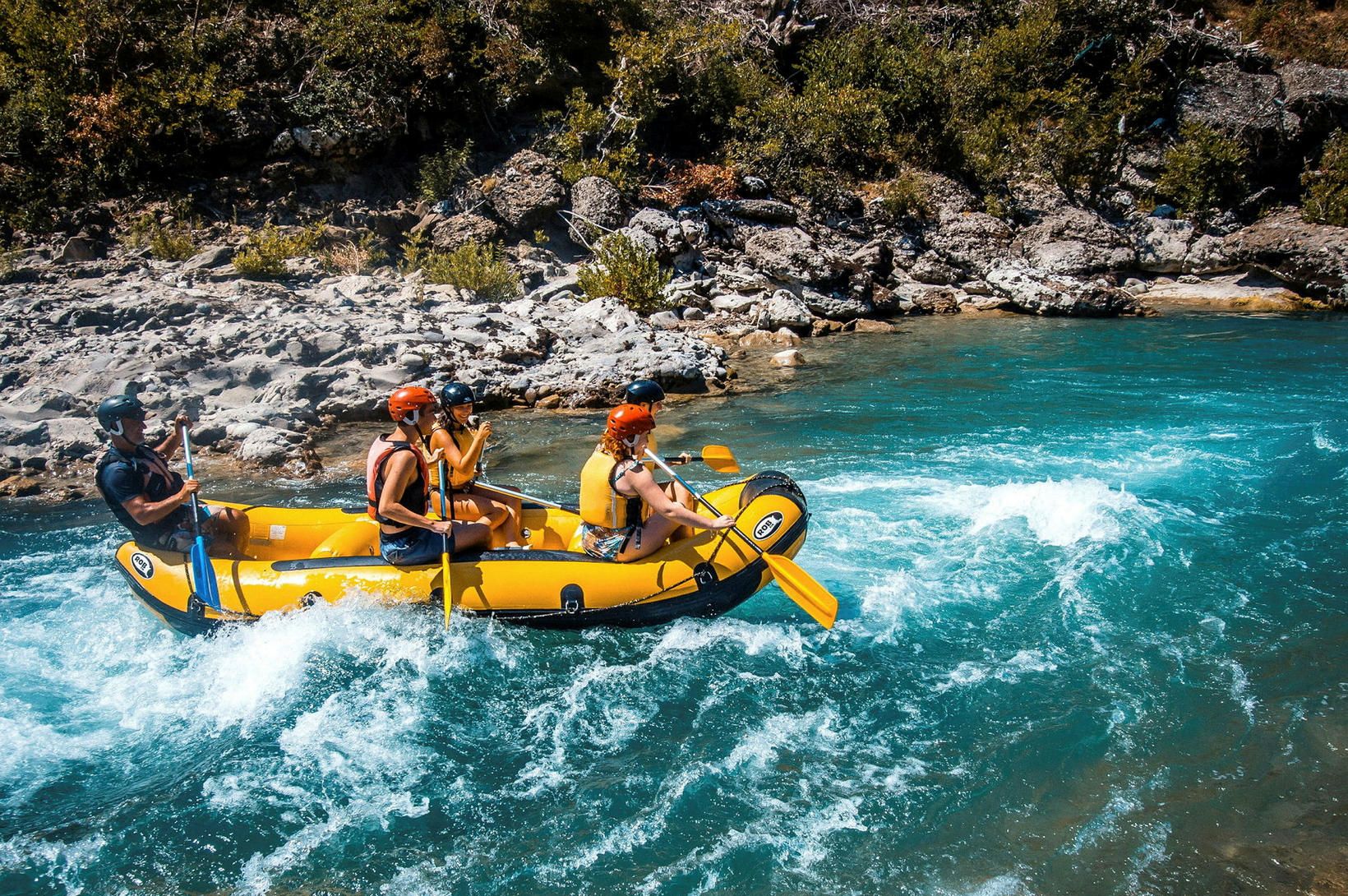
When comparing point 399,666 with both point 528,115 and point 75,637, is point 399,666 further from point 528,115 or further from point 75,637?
point 528,115

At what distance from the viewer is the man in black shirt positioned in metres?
5.13

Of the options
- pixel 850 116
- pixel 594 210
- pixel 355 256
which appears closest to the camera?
pixel 355 256

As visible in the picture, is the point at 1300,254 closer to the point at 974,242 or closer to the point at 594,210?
the point at 974,242

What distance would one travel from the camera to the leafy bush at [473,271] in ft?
44.4

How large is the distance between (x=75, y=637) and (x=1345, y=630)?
8.26 m

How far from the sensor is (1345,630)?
17.0 feet

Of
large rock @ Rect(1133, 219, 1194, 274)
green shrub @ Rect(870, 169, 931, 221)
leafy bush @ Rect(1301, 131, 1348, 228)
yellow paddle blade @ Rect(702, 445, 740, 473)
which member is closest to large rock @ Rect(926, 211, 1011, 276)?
green shrub @ Rect(870, 169, 931, 221)

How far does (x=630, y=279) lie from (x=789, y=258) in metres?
3.94

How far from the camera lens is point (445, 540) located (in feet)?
17.5

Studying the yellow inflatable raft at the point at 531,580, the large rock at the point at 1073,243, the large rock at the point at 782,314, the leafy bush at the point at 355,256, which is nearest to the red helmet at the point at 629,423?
the yellow inflatable raft at the point at 531,580

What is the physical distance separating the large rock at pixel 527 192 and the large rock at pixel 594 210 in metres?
0.49

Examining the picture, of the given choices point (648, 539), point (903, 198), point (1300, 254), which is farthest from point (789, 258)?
Result: point (648, 539)

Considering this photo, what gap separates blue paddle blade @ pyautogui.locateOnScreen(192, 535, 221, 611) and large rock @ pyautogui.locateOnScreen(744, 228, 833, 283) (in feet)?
42.0

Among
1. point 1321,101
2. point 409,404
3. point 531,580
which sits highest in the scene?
point 1321,101
